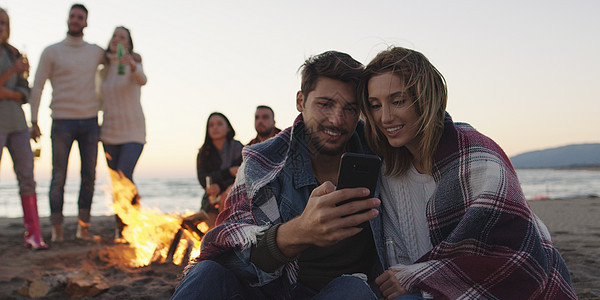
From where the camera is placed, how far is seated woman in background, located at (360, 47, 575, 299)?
6.16 ft

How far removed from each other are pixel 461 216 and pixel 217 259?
3.69 ft

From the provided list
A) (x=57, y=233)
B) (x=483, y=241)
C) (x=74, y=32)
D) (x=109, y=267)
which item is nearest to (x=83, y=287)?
(x=109, y=267)

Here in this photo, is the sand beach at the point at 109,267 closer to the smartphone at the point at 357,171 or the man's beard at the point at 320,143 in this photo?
the man's beard at the point at 320,143

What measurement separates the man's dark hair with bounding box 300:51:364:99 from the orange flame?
2.62 m

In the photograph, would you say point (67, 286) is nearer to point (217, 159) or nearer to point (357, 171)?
point (217, 159)

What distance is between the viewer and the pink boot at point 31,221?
5.34 metres

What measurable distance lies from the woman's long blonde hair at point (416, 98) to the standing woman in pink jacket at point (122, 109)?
3.97 metres

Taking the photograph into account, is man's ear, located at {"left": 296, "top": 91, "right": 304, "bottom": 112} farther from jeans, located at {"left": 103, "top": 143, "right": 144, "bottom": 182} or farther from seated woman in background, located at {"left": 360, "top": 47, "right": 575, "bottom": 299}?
jeans, located at {"left": 103, "top": 143, "right": 144, "bottom": 182}

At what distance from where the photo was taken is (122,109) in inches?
222

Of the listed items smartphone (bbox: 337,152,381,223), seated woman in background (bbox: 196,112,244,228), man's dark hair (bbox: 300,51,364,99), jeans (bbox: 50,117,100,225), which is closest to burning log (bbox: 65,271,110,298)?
seated woman in background (bbox: 196,112,244,228)

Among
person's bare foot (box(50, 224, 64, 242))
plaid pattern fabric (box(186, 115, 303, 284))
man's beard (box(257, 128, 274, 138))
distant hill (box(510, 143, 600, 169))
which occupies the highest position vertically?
Answer: plaid pattern fabric (box(186, 115, 303, 284))

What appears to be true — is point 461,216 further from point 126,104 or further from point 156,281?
point 126,104

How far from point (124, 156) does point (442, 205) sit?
4.46 m

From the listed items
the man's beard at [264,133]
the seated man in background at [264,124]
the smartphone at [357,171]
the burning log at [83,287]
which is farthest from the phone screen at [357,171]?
the man's beard at [264,133]
